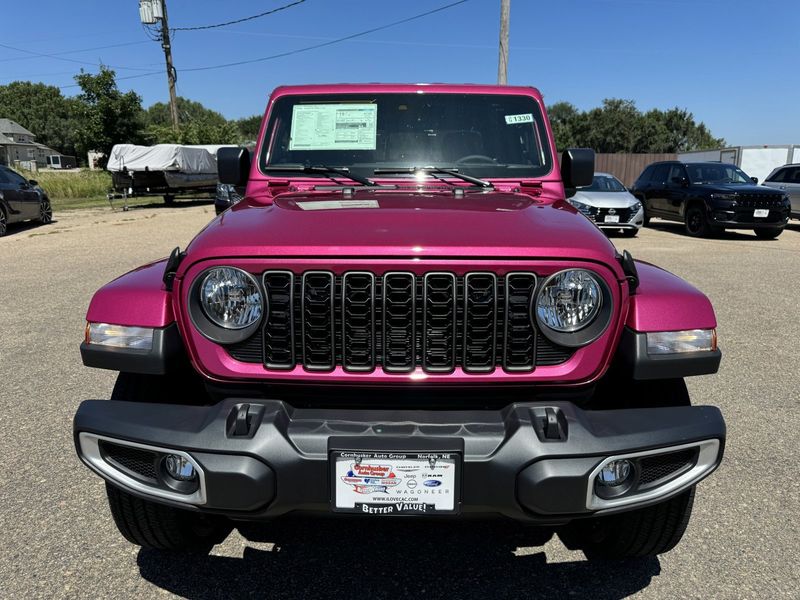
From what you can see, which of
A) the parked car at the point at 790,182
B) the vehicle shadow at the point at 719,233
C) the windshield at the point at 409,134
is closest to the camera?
the windshield at the point at 409,134

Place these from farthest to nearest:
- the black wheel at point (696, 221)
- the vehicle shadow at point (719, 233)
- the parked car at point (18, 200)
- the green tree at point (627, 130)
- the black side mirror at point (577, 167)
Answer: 1. the green tree at point (627, 130)
2. the vehicle shadow at point (719, 233)
3. the black wheel at point (696, 221)
4. the parked car at point (18, 200)
5. the black side mirror at point (577, 167)

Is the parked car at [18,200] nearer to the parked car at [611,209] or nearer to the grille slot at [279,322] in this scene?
the parked car at [611,209]

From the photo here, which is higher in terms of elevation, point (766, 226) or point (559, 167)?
point (559, 167)

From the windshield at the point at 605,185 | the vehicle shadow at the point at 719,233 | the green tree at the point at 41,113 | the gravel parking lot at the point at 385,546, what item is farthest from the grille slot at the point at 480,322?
the green tree at the point at 41,113

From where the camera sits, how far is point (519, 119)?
3350 millimetres

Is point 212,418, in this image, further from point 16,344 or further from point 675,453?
point 16,344

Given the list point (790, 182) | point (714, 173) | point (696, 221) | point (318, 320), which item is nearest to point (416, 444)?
point (318, 320)

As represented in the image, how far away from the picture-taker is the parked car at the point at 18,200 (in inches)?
532

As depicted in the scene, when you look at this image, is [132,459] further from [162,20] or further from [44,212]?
[162,20]

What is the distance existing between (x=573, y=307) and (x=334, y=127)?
1783 millimetres

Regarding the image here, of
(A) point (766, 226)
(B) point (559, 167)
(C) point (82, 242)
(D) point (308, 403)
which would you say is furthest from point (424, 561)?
(A) point (766, 226)

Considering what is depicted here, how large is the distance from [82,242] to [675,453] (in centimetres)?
1323

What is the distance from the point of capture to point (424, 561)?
247 centimetres

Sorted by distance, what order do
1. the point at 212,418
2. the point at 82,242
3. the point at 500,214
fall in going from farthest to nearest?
1. the point at 82,242
2. the point at 500,214
3. the point at 212,418
